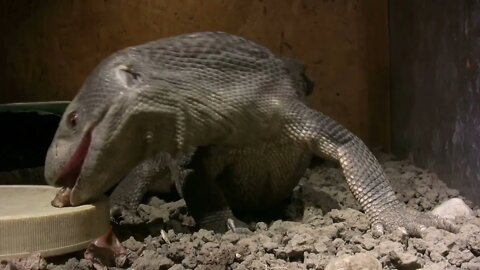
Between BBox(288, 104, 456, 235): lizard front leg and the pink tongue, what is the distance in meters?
0.73

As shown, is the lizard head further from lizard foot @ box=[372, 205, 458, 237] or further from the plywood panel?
the plywood panel

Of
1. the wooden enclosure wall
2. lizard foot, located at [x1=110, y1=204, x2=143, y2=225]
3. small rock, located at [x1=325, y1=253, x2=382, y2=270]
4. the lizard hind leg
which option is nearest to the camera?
small rock, located at [x1=325, y1=253, x2=382, y2=270]

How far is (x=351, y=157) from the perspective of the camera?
270 centimetres

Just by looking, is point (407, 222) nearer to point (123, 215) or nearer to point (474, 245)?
point (474, 245)

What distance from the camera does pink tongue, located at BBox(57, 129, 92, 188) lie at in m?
2.48

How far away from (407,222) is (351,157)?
312 mm

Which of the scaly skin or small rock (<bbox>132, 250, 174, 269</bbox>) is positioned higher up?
the scaly skin

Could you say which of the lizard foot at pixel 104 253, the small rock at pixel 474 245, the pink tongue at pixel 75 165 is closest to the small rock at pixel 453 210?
the small rock at pixel 474 245

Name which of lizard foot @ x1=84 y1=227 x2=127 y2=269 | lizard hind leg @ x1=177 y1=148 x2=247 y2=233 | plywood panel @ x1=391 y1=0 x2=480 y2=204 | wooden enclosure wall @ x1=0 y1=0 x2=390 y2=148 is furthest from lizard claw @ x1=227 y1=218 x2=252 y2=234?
wooden enclosure wall @ x1=0 y1=0 x2=390 y2=148

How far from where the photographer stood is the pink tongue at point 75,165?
2.48 m

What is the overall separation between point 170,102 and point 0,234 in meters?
0.70

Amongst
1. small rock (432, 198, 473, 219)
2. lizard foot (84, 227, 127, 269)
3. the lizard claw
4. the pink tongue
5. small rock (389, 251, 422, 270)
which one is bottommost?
the lizard claw

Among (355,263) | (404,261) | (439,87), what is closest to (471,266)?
(404,261)

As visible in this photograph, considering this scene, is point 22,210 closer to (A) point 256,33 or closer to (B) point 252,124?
(B) point 252,124
